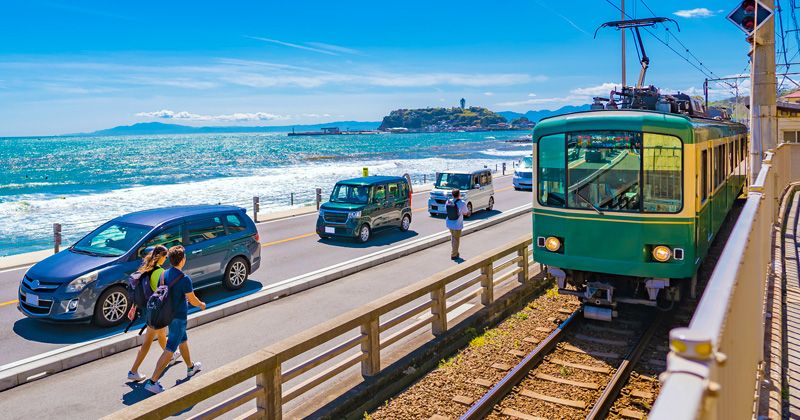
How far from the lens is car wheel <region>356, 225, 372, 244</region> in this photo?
19.1 meters

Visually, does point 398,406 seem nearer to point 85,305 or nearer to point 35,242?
point 85,305

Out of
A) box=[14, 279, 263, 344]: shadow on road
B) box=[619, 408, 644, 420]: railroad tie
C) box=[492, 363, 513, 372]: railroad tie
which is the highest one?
box=[14, 279, 263, 344]: shadow on road

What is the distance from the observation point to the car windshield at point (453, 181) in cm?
2539

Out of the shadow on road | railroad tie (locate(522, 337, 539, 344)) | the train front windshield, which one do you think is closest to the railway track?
railroad tie (locate(522, 337, 539, 344))

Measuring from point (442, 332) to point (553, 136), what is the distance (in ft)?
11.9

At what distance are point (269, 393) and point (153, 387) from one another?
2611 millimetres

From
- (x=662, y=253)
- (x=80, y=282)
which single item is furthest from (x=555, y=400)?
(x=80, y=282)

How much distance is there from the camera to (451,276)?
31.3 feet

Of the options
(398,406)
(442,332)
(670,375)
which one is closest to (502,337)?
(442,332)

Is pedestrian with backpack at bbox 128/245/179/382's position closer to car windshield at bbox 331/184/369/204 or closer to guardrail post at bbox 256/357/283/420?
guardrail post at bbox 256/357/283/420

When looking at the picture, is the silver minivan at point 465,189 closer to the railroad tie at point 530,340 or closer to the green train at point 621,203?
the green train at point 621,203

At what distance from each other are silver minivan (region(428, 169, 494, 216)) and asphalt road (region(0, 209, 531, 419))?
8.09m

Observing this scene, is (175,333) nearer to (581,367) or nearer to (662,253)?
(581,367)

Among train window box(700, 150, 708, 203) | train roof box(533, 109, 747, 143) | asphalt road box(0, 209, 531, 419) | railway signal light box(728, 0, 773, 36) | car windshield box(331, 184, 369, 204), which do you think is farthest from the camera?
car windshield box(331, 184, 369, 204)
